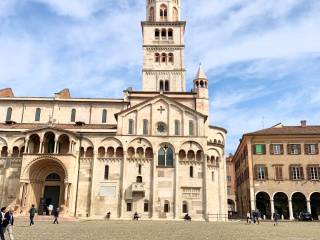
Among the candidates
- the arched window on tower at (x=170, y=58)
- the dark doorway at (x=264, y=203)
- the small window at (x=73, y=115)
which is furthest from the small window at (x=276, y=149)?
the small window at (x=73, y=115)

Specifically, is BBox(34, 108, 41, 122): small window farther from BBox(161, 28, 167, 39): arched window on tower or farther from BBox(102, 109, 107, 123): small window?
BBox(161, 28, 167, 39): arched window on tower

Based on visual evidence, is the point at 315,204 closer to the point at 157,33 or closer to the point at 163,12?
the point at 157,33

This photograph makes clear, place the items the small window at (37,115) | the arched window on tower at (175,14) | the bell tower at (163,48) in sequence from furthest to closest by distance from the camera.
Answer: the arched window on tower at (175,14), the bell tower at (163,48), the small window at (37,115)

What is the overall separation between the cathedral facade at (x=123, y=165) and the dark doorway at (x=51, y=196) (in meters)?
0.12

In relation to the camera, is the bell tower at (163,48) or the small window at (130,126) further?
the bell tower at (163,48)

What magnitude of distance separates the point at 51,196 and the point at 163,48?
28693 millimetres

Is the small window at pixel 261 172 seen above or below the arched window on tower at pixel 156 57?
below

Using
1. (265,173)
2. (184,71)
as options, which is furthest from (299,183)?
(184,71)

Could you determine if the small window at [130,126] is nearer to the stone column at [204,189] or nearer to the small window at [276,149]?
the stone column at [204,189]

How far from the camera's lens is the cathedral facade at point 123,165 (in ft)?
133

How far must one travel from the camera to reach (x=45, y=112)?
49625 millimetres

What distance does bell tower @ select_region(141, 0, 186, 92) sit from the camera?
5319 cm

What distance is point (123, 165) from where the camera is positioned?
138 feet

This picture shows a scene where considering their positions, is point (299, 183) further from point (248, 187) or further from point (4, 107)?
point (4, 107)
